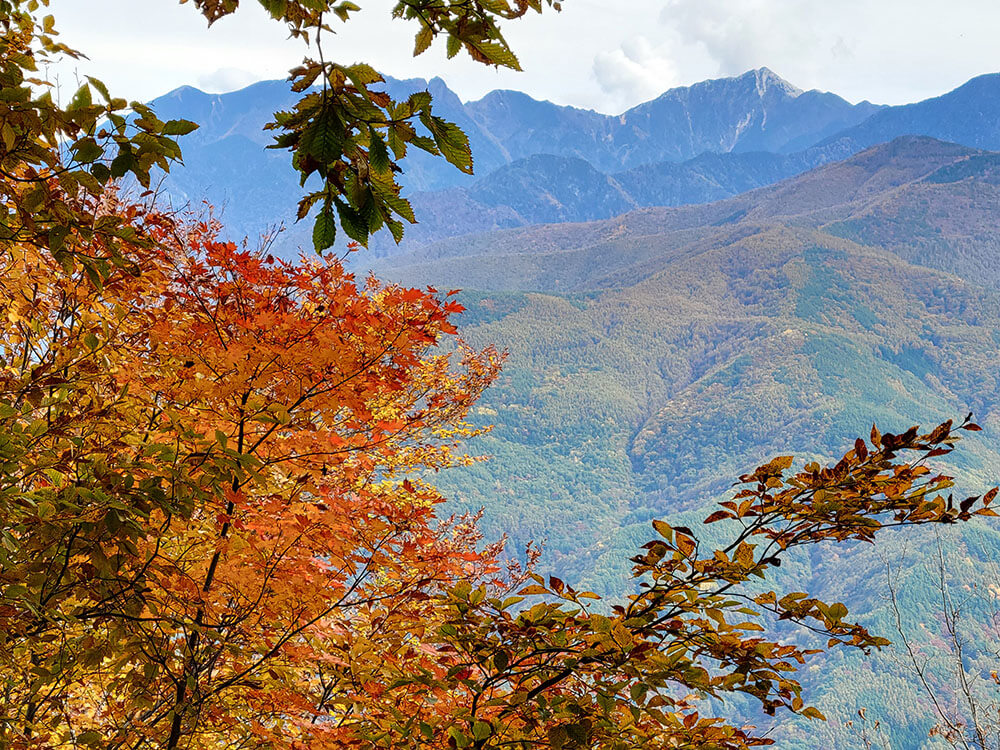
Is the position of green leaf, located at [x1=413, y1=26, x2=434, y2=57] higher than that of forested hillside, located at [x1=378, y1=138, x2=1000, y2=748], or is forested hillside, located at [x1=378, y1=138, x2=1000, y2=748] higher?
forested hillside, located at [x1=378, y1=138, x2=1000, y2=748]

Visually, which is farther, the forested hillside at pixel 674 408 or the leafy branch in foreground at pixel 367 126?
the forested hillside at pixel 674 408

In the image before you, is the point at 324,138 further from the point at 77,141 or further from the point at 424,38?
the point at 77,141

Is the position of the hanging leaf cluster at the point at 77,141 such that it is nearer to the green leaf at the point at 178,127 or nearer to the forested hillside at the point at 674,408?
the green leaf at the point at 178,127

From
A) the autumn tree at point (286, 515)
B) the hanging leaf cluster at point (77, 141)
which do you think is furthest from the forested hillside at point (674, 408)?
the hanging leaf cluster at point (77, 141)

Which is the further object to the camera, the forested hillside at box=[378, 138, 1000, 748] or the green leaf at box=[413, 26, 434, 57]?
the forested hillside at box=[378, 138, 1000, 748]

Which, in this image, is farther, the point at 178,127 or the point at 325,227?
the point at 178,127

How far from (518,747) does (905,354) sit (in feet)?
715

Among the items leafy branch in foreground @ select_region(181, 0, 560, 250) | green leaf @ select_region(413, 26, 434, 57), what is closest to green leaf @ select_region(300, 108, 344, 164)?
leafy branch in foreground @ select_region(181, 0, 560, 250)

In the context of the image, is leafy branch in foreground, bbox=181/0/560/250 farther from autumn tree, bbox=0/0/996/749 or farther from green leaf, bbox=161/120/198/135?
green leaf, bbox=161/120/198/135

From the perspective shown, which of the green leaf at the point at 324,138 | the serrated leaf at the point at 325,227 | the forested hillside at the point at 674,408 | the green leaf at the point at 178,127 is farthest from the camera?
the forested hillside at the point at 674,408

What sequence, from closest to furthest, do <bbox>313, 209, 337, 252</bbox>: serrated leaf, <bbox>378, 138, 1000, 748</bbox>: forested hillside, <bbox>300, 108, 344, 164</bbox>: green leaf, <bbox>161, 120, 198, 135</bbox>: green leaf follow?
<bbox>300, 108, 344, 164</bbox>: green leaf, <bbox>313, 209, 337, 252</bbox>: serrated leaf, <bbox>161, 120, 198, 135</bbox>: green leaf, <bbox>378, 138, 1000, 748</bbox>: forested hillside

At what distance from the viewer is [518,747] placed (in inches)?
90.3

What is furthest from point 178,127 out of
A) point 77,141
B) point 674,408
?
point 674,408

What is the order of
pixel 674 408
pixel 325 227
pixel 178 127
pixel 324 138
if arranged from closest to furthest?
1. pixel 324 138
2. pixel 325 227
3. pixel 178 127
4. pixel 674 408
